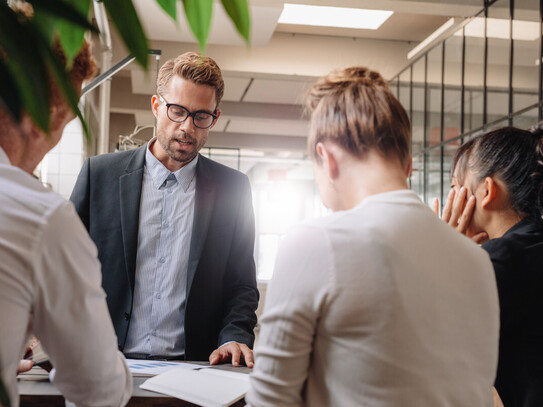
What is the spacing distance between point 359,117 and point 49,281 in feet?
1.85

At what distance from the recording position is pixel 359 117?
95 centimetres

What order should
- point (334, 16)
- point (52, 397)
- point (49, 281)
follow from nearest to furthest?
1. point (49, 281)
2. point (52, 397)
3. point (334, 16)

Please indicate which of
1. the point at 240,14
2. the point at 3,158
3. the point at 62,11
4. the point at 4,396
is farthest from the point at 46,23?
the point at 3,158

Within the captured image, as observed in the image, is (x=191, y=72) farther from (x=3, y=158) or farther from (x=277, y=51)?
(x=277, y=51)

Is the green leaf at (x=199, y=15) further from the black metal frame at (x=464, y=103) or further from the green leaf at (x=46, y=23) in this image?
the black metal frame at (x=464, y=103)

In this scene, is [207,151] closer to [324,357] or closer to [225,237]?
[225,237]

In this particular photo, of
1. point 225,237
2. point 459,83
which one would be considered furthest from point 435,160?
point 225,237

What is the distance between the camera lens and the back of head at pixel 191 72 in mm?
1918

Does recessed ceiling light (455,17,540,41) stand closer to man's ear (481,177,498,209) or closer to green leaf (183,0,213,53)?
man's ear (481,177,498,209)

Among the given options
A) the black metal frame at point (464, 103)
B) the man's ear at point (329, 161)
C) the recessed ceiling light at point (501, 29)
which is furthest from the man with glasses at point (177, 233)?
the recessed ceiling light at point (501, 29)

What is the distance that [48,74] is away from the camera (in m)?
0.35

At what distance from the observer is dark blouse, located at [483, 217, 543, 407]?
1314 mm

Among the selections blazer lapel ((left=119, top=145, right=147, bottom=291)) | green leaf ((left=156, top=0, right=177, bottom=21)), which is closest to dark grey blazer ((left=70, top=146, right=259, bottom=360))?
blazer lapel ((left=119, top=145, right=147, bottom=291))

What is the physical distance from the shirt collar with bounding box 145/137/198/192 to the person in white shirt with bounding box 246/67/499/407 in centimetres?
110
